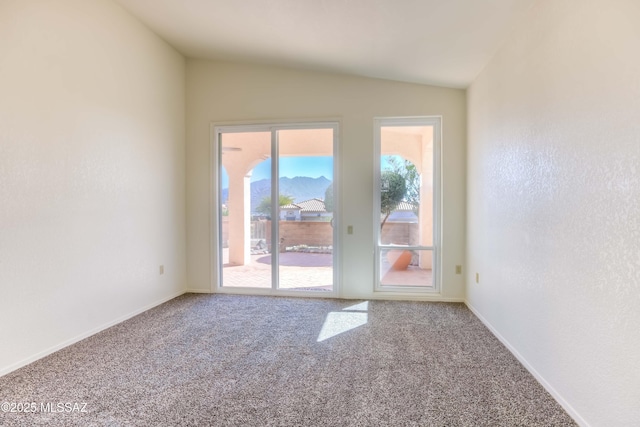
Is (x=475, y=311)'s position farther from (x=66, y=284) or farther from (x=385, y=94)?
(x=66, y=284)

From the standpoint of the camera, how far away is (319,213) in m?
4.11

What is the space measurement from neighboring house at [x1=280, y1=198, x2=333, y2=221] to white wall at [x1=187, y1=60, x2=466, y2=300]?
12.0 inches

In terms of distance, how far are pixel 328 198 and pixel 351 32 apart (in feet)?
6.27

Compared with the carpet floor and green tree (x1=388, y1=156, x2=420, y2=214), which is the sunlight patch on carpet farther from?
green tree (x1=388, y1=156, x2=420, y2=214)

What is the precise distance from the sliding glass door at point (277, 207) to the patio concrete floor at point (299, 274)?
0.01 m

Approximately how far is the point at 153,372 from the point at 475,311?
3.11 meters

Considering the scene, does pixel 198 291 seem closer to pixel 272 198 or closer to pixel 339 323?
pixel 272 198

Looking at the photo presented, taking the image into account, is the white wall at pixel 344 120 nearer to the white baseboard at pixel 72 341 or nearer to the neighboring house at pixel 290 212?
the neighboring house at pixel 290 212

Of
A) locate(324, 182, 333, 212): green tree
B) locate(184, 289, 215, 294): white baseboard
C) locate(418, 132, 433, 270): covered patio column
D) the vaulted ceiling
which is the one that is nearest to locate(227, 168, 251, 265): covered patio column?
locate(184, 289, 215, 294): white baseboard

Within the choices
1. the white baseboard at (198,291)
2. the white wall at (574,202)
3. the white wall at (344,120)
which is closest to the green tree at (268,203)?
the white wall at (344,120)

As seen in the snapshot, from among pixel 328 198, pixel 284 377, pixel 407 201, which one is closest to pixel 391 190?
pixel 407 201

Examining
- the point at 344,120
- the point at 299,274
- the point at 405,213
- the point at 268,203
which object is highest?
the point at 344,120

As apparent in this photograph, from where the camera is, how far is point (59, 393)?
196 cm

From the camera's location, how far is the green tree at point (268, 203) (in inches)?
165
